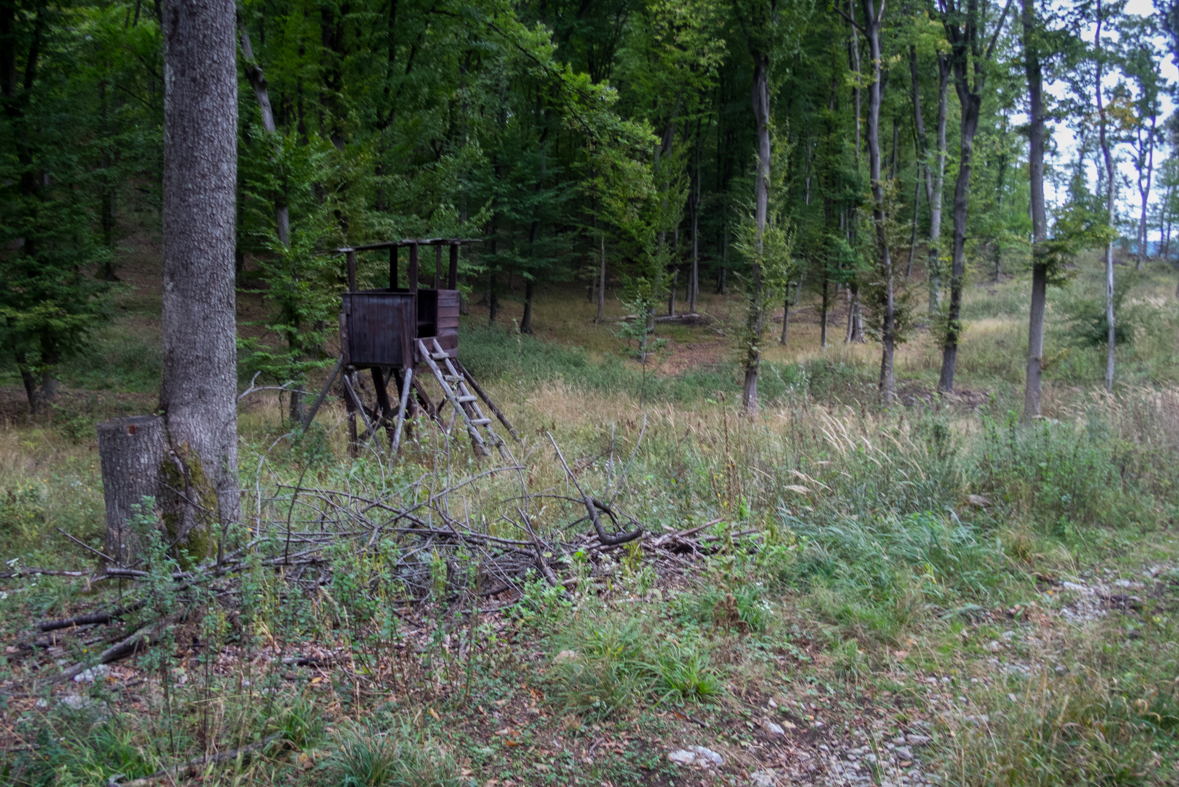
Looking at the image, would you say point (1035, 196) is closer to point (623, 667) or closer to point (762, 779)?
point (623, 667)

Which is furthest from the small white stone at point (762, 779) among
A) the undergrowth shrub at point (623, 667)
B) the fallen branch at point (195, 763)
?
the fallen branch at point (195, 763)

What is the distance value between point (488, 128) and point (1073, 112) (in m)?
15.3

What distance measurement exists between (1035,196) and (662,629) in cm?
1279

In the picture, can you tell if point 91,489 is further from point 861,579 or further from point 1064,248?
point 1064,248

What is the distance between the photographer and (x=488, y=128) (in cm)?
2108

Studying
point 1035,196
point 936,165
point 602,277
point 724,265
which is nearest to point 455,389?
point 1035,196

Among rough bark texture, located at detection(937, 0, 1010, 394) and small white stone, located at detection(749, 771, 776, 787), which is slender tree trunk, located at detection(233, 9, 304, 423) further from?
rough bark texture, located at detection(937, 0, 1010, 394)

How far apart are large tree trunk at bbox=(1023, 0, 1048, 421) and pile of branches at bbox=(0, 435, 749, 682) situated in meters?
10.2

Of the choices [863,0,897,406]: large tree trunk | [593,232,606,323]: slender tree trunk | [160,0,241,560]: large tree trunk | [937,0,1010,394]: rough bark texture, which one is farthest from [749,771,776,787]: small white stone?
[593,232,606,323]: slender tree trunk

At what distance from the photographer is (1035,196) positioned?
→ 495 inches

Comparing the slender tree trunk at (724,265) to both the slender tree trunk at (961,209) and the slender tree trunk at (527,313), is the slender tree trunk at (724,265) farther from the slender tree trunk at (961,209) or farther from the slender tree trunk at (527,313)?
the slender tree trunk at (961,209)

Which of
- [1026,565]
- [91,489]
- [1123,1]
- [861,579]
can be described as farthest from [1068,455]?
[1123,1]

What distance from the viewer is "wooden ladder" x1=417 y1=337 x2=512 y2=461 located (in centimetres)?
924

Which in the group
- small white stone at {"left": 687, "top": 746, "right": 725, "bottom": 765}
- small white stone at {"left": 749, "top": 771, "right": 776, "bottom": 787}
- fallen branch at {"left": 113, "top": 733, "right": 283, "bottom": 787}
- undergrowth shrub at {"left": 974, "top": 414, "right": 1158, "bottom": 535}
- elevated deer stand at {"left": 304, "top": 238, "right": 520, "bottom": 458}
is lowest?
small white stone at {"left": 749, "top": 771, "right": 776, "bottom": 787}
